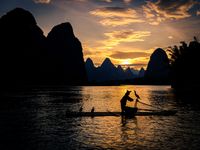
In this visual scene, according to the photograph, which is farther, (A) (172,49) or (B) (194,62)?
(A) (172,49)

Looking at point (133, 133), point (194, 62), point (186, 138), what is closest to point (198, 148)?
point (186, 138)

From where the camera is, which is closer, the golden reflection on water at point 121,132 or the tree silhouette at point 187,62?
the golden reflection on water at point 121,132

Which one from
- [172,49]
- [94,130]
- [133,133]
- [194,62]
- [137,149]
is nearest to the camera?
[137,149]

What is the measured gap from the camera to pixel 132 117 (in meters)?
29.3

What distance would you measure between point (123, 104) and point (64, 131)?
33.1ft

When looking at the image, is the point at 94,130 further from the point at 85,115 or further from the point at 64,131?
the point at 85,115

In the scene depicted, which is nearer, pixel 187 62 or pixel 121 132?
pixel 121 132

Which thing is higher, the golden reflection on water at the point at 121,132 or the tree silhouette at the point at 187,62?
the tree silhouette at the point at 187,62

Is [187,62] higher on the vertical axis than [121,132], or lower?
higher

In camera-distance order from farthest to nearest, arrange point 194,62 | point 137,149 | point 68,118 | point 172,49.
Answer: point 172,49 < point 194,62 < point 68,118 < point 137,149

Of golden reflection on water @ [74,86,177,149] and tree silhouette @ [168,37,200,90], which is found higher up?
tree silhouette @ [168,37,200,90]

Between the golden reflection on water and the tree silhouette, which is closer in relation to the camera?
the golden reflection on water

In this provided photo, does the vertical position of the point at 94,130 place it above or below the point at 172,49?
below

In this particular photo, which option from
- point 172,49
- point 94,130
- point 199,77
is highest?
point 172,49
